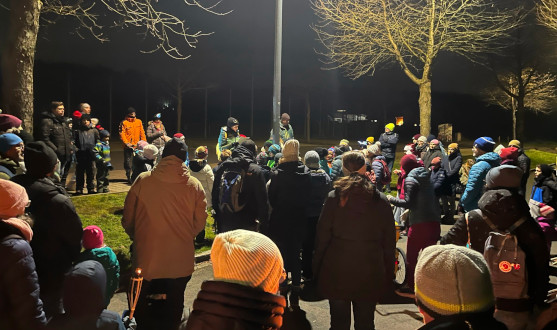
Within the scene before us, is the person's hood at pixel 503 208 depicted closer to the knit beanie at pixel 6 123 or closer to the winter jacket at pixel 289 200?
the winter jacket at pixel 289 200

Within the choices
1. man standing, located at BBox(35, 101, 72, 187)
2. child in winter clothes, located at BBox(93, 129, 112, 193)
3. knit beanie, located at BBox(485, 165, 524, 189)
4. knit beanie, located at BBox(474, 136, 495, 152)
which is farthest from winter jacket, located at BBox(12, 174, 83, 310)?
child in winter clothes, located at BBox(93, 129, 112, 193)

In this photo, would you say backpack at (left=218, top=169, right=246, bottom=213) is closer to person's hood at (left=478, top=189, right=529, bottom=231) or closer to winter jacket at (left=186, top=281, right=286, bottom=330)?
person's hood at (left=478, top=189, right=529, bottom=231)

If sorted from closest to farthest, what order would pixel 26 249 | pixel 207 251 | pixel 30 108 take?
pixel 26 249 < pixel 207 251 < pixel 30 108

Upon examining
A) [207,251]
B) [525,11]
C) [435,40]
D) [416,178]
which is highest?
[525,11]

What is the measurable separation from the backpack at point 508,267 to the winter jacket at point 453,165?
6988mm

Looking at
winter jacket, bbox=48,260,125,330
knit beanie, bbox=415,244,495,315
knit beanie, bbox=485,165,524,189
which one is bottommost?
winter jacket, bbox=48,260,125,330

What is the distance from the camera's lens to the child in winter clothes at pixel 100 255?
365 centimetres

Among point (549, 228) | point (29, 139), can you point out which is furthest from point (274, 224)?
point (29, 139)

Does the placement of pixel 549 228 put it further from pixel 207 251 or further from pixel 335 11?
pixel 335 11

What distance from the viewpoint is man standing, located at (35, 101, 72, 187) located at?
30.5 feet

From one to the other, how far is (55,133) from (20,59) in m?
1.70

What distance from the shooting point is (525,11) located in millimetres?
19500

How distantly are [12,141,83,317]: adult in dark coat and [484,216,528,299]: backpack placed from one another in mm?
3302

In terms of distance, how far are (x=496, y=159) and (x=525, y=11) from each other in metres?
15.5
